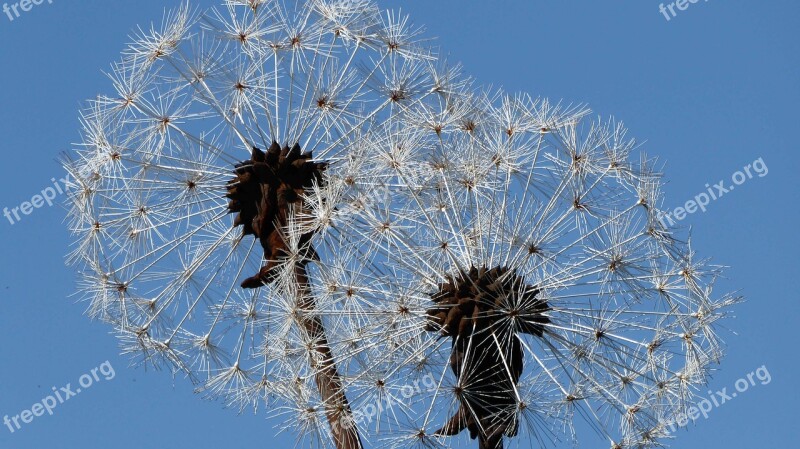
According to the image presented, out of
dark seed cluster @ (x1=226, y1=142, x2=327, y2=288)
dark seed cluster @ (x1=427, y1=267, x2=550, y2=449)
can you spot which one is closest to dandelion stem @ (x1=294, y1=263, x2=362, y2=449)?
dark seed cluster @ (x1=226, y1=142, x2=327, y2=288)

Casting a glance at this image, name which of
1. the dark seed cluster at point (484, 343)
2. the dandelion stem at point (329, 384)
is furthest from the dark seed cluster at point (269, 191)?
the dark seed cluster at point (484, 343)

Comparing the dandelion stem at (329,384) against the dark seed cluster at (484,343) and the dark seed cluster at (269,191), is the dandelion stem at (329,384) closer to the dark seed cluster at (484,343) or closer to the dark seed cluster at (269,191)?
the dark seed cluster at (269,191)

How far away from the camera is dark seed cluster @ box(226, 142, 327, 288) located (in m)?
17.4

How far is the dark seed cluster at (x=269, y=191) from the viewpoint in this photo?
17.4 m

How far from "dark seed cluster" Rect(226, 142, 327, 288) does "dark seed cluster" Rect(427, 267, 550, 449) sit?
2.67 metres

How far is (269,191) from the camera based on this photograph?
17641mm

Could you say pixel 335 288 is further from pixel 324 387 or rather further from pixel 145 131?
pixel 145 131

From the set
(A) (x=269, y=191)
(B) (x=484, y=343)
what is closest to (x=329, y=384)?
(B) (x=484, y=343)

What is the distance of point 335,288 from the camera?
53.6ft

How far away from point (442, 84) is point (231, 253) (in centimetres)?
319

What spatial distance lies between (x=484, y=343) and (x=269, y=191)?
3594 mm

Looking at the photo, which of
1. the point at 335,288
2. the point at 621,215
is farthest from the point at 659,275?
the point at 335,288

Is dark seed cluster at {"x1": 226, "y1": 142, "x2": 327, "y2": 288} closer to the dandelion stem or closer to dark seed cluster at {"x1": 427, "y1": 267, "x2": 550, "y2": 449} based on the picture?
the dandelion stem

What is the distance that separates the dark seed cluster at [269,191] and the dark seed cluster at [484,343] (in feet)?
8.77
